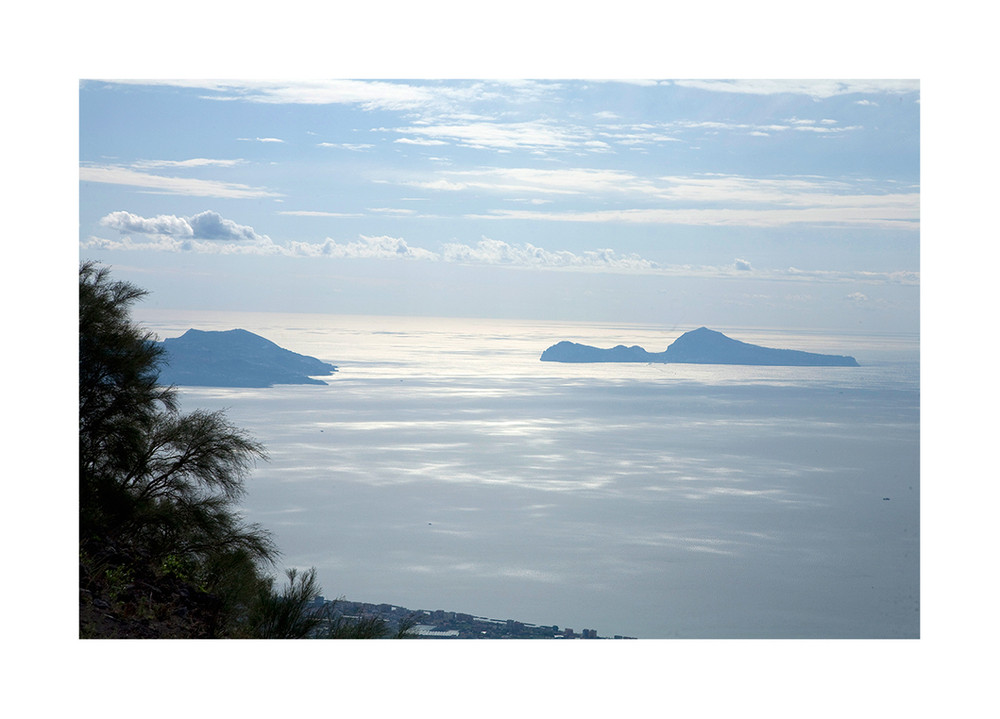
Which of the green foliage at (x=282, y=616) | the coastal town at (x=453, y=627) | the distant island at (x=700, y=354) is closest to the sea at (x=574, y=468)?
the distant island at (x=700, y=354)

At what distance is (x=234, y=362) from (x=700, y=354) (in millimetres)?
5004

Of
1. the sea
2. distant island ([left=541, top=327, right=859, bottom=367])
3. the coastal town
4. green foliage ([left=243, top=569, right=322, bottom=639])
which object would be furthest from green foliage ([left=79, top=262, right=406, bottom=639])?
distant island ([left=541, top=327, right=859, bottom=367])

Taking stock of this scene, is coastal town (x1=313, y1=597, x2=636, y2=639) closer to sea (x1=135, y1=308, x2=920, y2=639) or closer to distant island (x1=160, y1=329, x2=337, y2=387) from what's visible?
sea (x1=135, y1=308, x2=920, y2=639)

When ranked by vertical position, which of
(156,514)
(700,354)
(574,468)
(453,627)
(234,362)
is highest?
(700,354)

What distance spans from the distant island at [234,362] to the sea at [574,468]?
0.37 feet

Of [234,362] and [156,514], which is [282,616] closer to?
[156,514]

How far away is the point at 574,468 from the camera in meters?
8.23

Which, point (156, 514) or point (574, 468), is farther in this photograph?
point (574, 468)

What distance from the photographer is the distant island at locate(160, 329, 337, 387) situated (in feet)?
26.0

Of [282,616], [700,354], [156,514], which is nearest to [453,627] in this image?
[282,616]
